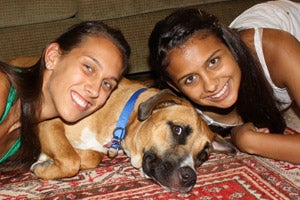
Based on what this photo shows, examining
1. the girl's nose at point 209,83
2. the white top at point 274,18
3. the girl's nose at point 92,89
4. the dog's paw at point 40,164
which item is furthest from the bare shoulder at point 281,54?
the dog's paw at point 40,164

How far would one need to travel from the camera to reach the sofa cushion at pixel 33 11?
3.10 meters

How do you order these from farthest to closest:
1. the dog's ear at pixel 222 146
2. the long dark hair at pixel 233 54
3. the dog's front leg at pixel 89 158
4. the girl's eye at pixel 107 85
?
1. the dog's ear at pixel 222 146
2. the dog's front leg at pixel 89 158
3. the long dark hair at pixel 233 54
4. the girl's eye at pixel 107 85

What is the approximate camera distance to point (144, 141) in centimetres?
251

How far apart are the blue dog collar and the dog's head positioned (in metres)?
0.10

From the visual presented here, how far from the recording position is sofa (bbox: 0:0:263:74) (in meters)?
3.15

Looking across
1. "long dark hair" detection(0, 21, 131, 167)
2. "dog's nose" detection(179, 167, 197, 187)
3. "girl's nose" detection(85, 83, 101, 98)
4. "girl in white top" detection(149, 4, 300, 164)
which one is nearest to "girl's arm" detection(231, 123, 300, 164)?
"girl in white top" detection(149, 4, 300, 164)

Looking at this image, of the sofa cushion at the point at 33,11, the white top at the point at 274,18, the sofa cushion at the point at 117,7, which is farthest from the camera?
the sofa cushion at the point at 117,7

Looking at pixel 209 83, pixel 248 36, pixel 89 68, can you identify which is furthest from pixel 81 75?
pixel 248 36

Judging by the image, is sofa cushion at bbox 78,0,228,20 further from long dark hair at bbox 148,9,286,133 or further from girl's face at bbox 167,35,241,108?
girl's face at bbox 167,35,241,108

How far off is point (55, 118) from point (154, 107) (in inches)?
23.9

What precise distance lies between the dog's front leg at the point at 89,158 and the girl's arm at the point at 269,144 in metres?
0.88

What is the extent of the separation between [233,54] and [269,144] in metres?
0.56

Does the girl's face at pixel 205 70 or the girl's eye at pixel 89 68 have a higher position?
the girl's eye at pixel 89 68

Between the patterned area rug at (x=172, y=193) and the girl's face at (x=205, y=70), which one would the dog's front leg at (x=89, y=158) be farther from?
the girl's face at (x=205, y=70)
